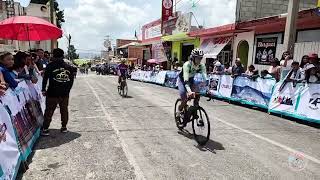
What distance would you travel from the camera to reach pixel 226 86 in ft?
48.8

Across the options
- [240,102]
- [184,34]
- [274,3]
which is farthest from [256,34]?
[184,34]

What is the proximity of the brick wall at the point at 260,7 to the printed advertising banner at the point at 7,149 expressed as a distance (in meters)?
17.9

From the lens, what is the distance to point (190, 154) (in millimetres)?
6156

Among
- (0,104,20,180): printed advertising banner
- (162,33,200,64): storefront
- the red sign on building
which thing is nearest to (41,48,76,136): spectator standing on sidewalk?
(0,104,20,180): printed advertising banner

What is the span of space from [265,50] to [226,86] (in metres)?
5.83

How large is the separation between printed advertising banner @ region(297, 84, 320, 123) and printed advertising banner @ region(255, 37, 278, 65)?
8.80 metres

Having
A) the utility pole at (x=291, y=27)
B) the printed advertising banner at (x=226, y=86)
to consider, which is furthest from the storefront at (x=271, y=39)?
the printed advertising banner at (x=226, y=86)

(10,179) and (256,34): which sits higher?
(256,34)

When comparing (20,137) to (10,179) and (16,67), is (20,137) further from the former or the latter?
(16,67)

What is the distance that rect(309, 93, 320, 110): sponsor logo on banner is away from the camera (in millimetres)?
9570

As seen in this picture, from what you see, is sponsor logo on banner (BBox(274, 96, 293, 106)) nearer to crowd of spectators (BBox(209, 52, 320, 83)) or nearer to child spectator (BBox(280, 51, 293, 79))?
crowd of spectators (BBox(209, 52, 320, 83))

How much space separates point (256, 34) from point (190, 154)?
15.5 m

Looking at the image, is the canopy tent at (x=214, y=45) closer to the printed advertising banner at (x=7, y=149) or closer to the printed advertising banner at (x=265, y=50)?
the printed advertising banner at (x=265, y=50)
